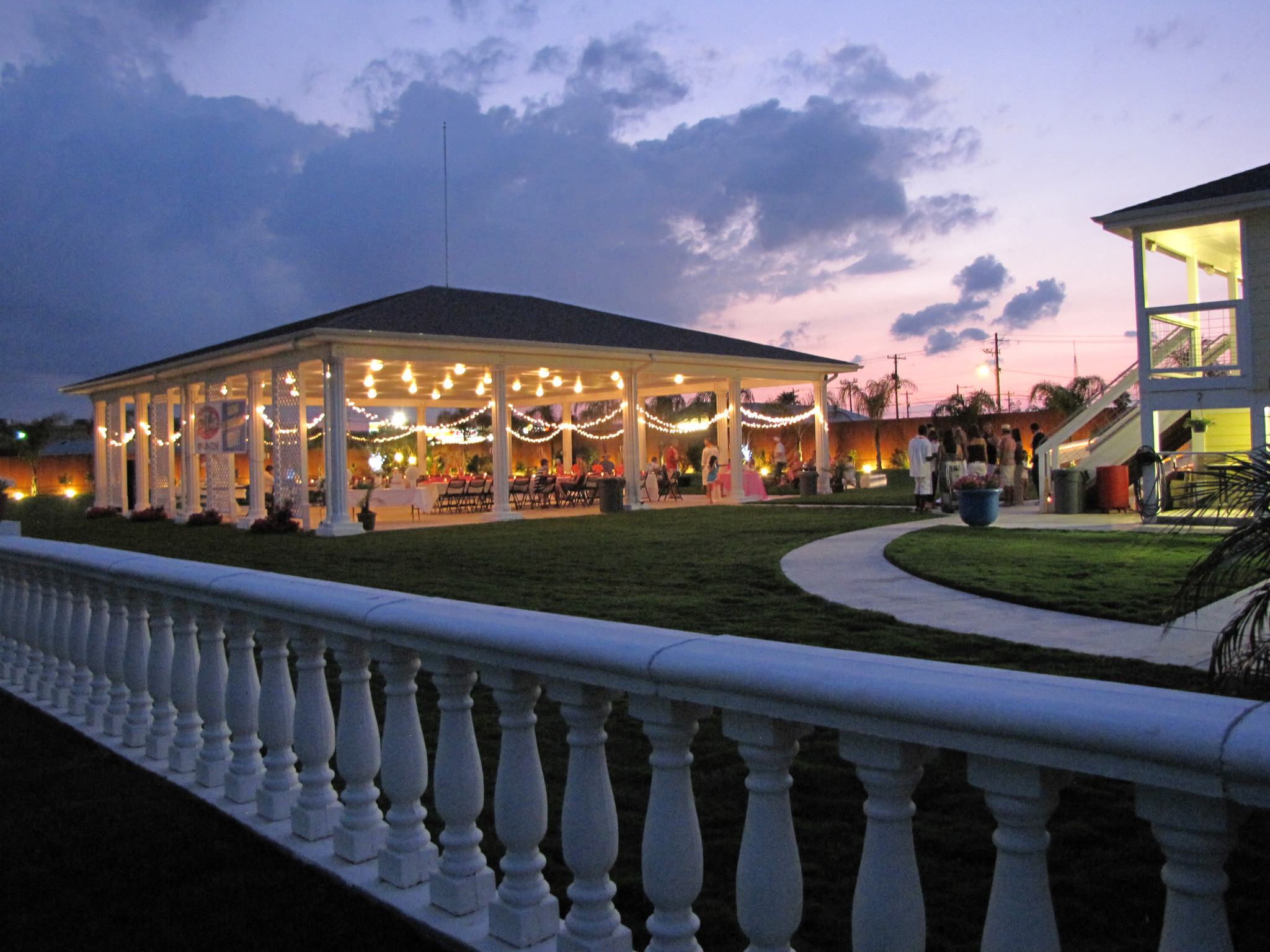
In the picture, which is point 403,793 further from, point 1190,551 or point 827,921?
point 1190,551

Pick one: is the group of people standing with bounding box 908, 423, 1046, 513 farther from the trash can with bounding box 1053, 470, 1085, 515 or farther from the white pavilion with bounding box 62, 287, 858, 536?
the white pavilion with bounding box 62, 287, 858, 536

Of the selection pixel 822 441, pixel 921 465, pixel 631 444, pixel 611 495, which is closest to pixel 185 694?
pixel 921 465

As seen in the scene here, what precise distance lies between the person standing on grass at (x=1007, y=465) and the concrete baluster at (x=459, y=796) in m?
20.2

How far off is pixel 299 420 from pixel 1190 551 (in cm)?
1537

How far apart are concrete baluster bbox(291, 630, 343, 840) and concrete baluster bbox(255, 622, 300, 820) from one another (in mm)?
141

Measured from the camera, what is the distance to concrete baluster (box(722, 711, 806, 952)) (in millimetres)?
1688

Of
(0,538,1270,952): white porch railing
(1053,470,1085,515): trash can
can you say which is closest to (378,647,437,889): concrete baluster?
(0,538,1270,952): white porch railing

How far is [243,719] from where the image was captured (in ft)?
11.0

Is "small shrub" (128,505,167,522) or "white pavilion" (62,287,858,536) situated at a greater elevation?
"white pavilion" (62,287,858,536)

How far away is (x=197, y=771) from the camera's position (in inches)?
141

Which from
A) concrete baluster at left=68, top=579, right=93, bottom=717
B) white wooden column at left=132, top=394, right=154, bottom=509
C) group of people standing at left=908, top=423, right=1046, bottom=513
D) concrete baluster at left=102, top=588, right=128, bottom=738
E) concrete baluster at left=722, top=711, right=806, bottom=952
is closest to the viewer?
concrete baluster at left=722, top=711, right=806, bottom=952

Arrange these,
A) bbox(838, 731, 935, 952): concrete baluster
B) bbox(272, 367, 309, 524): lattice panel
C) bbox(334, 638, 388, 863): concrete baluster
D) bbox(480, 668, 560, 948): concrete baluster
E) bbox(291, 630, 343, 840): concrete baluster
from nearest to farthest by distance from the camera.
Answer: bbox(838, 731, 935, 952): concrete baluster
bbox(480, 668, 560, 948): concrete baluster
bbox(334, 638, 388, 863): concrete baluster
bbox(291, 630, 343, 840): concrete baluster
bbox(272, 367, 309, 524): lattice panel

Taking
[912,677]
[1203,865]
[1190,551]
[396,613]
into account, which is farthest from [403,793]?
[1190,551]

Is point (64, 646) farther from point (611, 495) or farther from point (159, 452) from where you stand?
point (159, 452)
